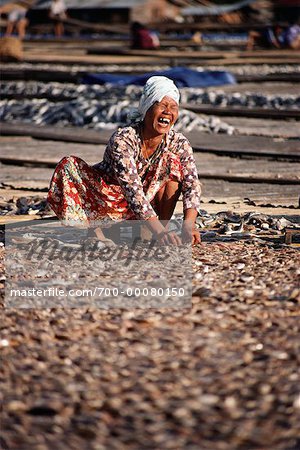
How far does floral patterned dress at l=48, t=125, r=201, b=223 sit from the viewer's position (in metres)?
5.69

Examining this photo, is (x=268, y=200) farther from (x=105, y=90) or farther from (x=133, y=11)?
(x=133, y=11)

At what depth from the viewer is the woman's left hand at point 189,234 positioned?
5.59 metres

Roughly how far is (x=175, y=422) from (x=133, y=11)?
37.2 m

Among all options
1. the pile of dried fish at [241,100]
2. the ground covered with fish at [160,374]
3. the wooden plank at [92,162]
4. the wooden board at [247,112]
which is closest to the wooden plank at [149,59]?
the pile of dried fish at [241,100]

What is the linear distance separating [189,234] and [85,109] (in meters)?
8.17

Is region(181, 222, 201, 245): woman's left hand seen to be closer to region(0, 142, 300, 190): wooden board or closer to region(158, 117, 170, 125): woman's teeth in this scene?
region(158, 117, 170, 125): woman's teeth

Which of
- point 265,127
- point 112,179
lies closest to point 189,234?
point 112,179

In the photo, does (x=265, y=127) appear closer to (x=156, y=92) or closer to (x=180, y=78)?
(x=180, y=78)

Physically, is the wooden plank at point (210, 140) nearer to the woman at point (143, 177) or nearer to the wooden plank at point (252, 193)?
the wooden plank at point (252, 193)

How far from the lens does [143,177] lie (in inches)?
228

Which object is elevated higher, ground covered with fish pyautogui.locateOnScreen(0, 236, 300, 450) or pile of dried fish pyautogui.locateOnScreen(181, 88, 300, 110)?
pile of dried fish pyautogui.locateOnScreen(181, 88, 300, 110)

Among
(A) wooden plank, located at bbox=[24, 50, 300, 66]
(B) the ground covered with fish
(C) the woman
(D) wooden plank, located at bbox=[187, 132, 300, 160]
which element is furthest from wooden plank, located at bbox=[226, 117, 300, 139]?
(A) wooden plank, located at bbox=[24, 50, 300, 66]

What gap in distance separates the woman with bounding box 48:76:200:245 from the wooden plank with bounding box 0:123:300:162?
474 centimetres

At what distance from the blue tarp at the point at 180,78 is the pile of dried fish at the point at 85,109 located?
2.33 ft
